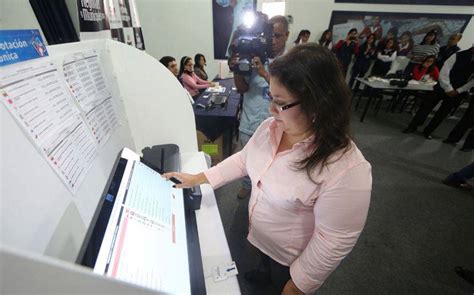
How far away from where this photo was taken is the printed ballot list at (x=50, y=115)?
40 cm

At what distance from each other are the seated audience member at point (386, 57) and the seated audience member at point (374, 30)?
0.82 ft

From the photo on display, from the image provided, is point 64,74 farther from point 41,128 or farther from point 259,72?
point 259,72

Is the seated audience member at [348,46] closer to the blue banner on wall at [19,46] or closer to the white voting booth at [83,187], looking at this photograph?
the white voting booth at [83,187]

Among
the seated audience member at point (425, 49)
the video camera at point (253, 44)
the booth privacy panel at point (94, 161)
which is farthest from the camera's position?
the seated audience member at point (425, 49)

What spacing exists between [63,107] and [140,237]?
1.31ft

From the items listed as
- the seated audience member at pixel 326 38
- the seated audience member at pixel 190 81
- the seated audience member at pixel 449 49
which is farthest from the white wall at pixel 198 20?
the seated audience member at pixel 190 81

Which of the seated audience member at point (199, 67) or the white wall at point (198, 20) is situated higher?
the white wall at point (198, 20)

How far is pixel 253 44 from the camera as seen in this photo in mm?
1346

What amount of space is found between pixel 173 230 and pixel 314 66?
59 cm

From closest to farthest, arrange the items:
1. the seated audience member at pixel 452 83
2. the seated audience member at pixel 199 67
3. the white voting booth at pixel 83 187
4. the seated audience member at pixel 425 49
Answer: the white voting booth at pixel 83 187 → the seated audience member at pixel 452 83 → the seated audience member at pixel 199 67 → the seated audience member at pixel 425 49

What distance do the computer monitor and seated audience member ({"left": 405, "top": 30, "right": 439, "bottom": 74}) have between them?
6.01 meters

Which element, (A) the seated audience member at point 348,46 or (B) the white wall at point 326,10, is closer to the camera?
(B) the white wall at point 326,10

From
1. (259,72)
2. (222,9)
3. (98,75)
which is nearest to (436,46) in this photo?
(222,9)

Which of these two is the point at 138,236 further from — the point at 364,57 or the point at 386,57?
the point at 386,57
